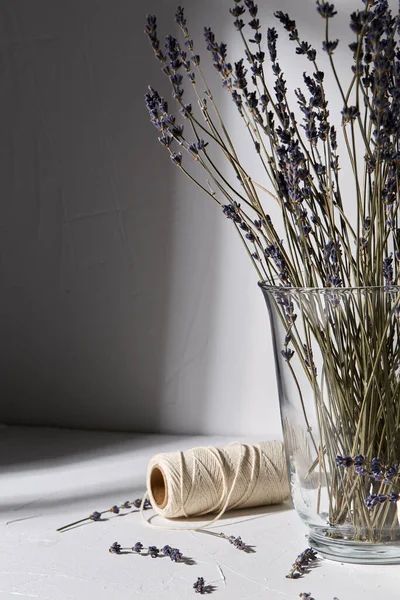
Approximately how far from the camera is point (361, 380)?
0.82 m

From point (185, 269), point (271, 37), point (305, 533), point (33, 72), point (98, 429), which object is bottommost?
point (305, 533)

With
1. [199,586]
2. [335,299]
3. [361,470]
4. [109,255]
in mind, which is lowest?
[199,586]

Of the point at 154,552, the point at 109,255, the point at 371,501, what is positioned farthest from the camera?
the point at 109,255

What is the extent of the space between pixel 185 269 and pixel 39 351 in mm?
338

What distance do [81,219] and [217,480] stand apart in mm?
655

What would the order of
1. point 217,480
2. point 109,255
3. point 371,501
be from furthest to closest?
point 109,255, point 217,480, point 371,501

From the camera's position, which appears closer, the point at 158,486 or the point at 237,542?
the point at 237,542

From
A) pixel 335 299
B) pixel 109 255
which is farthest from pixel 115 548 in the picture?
pixel 109 255

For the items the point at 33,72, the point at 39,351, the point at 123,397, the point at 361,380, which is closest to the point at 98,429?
the point at 123,397

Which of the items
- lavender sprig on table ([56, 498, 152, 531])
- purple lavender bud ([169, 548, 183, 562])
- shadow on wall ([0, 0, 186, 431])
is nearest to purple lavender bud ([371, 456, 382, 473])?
purple lavender bud ([169, 548, 183, 562])

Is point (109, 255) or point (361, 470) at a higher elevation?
point (109, 255)

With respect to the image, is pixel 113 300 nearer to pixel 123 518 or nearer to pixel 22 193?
pixel 22 193

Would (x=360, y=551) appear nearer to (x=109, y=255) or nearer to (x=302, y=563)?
(x=302, y=563)

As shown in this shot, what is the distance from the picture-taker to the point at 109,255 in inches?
58.1
